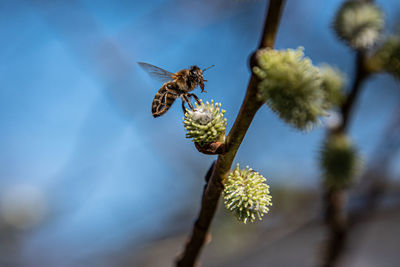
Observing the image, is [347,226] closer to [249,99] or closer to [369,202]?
[369,202]

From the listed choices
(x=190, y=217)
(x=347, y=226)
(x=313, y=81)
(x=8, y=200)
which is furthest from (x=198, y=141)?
(x=8, y=200)

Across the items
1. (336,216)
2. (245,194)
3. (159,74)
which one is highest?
(159,74)

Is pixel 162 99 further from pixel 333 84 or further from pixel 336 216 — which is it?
pixel 336 216

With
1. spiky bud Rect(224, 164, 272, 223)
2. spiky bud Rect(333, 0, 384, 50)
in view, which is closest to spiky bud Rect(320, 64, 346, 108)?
spiky bud Rect(333, 0, 384, 50)

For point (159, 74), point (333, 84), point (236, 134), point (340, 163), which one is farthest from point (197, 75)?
point (340, 163)

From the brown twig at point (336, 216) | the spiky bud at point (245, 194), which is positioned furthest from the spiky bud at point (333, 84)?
the spiky bud at point (245, 194)

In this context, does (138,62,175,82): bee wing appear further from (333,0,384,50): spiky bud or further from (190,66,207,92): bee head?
(333,0,384,50): spiky bud
